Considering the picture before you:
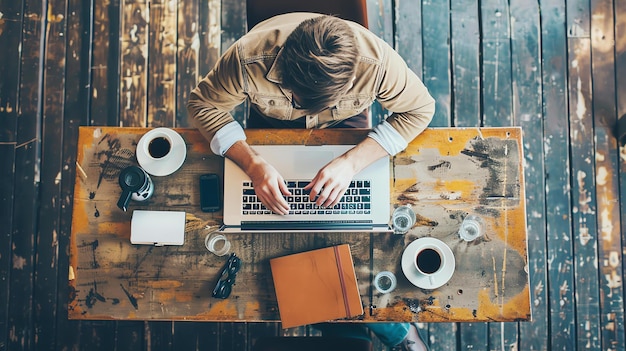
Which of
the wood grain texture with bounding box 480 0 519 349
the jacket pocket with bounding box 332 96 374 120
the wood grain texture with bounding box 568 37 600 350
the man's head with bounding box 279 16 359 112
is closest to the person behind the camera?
the man's head with bounding box 279 16 359 112

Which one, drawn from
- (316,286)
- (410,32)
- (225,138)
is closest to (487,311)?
(316,286)

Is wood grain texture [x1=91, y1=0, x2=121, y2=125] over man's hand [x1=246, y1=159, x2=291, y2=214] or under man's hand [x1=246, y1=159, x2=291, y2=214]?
over

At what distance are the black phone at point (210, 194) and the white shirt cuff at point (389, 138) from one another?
556 mm

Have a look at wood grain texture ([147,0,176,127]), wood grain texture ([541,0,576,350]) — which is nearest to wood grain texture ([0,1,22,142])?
wood grain texture ([147,0,176,127])

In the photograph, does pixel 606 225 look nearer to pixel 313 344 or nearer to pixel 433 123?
pixel 433 123

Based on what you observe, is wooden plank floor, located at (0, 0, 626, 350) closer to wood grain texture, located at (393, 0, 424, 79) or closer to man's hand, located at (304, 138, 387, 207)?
wood grain texture, located at (393, 0, 424, 79)

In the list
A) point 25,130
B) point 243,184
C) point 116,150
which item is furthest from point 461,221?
point 25,130

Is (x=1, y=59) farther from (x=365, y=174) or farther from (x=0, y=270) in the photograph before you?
(x=365, y=174)

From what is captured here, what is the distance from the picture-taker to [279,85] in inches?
60.7

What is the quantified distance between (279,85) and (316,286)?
662 mm

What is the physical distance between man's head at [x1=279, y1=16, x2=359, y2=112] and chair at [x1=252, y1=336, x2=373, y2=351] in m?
0.92

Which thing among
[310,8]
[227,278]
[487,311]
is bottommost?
[487,311]

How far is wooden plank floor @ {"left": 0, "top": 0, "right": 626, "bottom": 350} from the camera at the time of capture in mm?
2385

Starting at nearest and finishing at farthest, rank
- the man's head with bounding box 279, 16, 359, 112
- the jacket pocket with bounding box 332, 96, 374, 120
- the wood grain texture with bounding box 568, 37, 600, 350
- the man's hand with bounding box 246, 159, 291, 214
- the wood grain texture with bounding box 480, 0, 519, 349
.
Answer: the man's head with bounding box 279, 16, 359, 112
the man's hand with bounding box 246, 159, 291, 214
the jacket pocket with bounding box 332, 96, 374, 120
the wood grain texture with bounding box 568, 37, 600, 350
the wood grain texture with bounding box 480, 0, 519, 349
